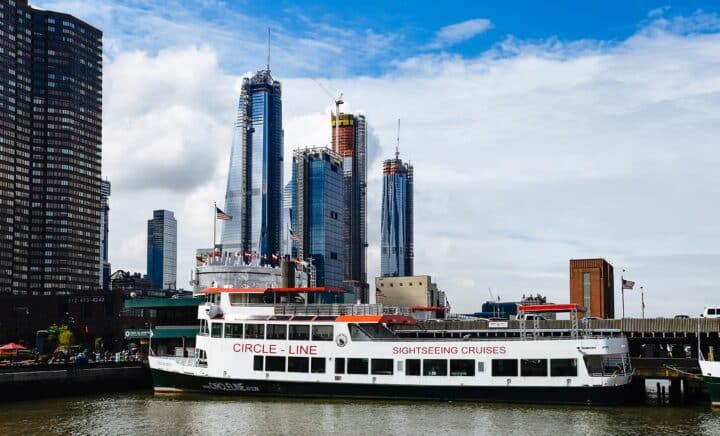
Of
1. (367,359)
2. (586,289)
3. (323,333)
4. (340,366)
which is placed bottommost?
(340,366)

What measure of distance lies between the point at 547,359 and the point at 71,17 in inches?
6848

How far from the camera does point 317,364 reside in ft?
192

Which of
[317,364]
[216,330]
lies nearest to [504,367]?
[317,364]

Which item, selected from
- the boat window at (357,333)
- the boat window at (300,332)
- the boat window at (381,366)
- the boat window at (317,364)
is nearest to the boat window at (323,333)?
the boat window at (300,332)

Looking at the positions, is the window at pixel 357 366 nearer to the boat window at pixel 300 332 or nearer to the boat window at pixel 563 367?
the boat window at pixel 300 332

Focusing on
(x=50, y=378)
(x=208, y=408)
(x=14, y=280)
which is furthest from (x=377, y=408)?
(x=14, y=280)

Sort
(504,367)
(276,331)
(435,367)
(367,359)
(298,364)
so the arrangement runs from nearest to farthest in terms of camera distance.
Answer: (504,367) → (435,367) → (367,359) → (298,364) → (276,331)

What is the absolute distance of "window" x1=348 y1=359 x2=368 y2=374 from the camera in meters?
57.7

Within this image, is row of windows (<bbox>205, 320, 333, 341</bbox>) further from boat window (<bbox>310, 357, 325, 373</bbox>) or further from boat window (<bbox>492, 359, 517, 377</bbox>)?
boat window (<bbox>492, 359, 517, 377</bbox>)

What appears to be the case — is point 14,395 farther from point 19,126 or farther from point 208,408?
point 19,126

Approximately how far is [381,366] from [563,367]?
11.9m

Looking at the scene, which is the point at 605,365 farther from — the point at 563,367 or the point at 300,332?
the point at 300,332

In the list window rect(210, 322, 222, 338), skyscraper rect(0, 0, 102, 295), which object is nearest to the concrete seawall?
window rect(210, 322, 222, 338)

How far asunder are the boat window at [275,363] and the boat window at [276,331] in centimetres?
146
